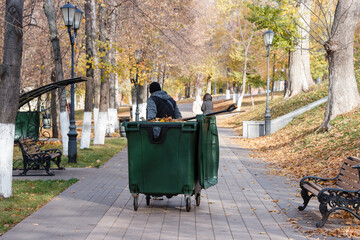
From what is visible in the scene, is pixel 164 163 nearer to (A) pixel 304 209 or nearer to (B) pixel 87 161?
(A) pixel 304 209

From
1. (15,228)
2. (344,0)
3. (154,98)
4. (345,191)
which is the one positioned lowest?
(15,228)

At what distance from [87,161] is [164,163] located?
812 centimetres

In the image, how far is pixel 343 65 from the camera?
17.8m

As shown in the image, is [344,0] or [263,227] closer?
[263,227]

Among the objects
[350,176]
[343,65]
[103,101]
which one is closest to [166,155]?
[350,176]

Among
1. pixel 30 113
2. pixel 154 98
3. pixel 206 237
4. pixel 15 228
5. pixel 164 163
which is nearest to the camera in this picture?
pixel 206 237

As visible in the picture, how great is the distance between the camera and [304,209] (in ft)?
27.1

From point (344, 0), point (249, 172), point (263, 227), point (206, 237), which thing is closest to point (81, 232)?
point (206, 237)

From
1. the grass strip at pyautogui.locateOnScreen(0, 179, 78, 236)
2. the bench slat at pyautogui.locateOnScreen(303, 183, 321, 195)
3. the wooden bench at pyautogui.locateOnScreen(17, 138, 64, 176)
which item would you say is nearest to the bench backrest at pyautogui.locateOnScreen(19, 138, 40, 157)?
the wooden bench at pyautogui.locateOnScreen(17, 138, 64, 176)

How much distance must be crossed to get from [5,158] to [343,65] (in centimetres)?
1232

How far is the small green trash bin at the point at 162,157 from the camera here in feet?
25.4

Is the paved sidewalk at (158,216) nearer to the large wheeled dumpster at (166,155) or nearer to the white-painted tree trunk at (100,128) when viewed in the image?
the large wheeled dumpster at (166,155)

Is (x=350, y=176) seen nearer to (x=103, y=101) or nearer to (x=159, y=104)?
(x=159, y=104)

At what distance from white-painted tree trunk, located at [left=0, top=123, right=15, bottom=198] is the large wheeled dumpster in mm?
2366
